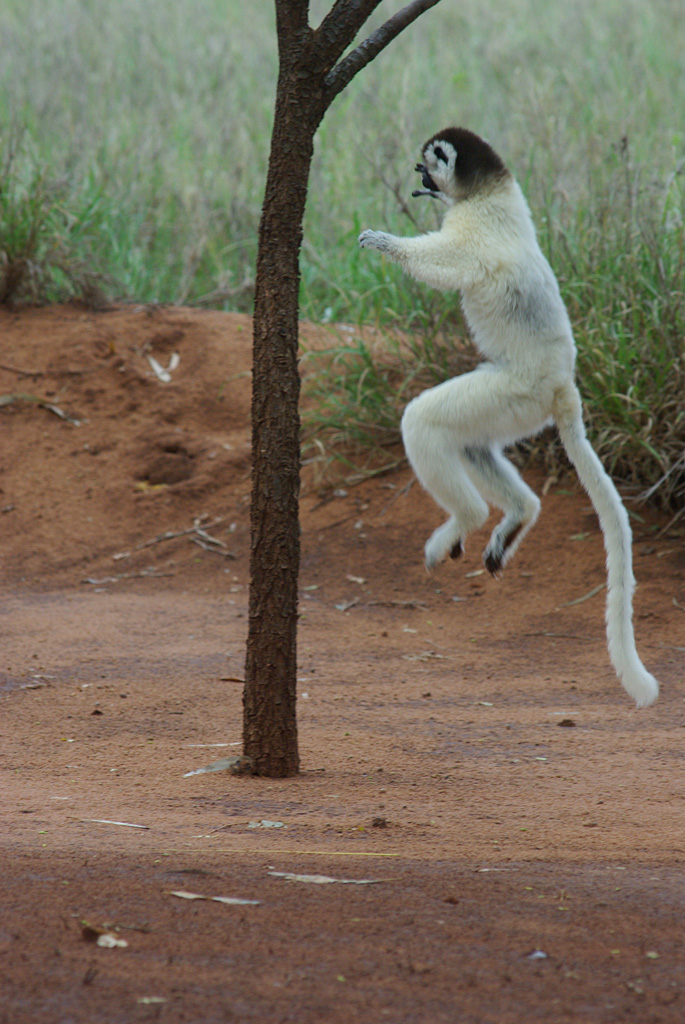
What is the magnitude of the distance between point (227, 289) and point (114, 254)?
1.19 meters

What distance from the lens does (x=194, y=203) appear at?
10.7 metres

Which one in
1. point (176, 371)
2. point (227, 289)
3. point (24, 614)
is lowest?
point (24, 614)

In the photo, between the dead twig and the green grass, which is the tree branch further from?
the dead twig

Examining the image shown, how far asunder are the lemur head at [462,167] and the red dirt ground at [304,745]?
224cm

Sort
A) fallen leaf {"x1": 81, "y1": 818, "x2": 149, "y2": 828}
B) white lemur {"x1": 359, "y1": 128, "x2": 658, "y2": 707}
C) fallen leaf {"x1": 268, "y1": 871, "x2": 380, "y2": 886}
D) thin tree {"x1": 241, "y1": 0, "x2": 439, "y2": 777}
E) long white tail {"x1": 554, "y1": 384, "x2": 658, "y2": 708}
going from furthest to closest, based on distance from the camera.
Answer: white lemur {"x1": 359, "y1": 128, "x2": 658, "y2": 707}
long white tail {"x1": 554, "y1": 384, "x2": 658, "y2": 708}
thin tree {"x1": 241, "y1": 0, "x2": 439, "y2": 777}
fallen leaf {"x1": 81, "y1": 818, "x2": 149, "y2": 828}
fallen leaf {"x1": 268, "y1": 871, "x2": 380, "y2": 886}

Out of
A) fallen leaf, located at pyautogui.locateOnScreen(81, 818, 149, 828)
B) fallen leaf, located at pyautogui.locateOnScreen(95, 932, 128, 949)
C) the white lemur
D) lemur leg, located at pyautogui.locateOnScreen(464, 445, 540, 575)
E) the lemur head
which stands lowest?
fallen leaf, located at pyautogui.locateOnScreen(81, 818, 149, 828)

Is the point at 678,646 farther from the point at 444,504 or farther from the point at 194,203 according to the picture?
the point at 194,203

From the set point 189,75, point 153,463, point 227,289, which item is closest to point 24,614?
point 153,463

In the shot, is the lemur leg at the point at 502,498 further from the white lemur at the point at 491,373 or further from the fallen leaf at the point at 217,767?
the fallen leaf at the point at 217,767

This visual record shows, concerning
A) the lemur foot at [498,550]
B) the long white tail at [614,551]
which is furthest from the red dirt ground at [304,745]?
the lemur foot at [498,550]

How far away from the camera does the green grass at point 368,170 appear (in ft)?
21.0

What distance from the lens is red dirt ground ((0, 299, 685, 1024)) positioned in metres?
1.73

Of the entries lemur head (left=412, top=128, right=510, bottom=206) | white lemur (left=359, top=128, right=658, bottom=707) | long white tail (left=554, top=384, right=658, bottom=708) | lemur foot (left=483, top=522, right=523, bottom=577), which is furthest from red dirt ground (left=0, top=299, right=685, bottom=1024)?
lemur head (left=412, top=128, right=510, bottom=206)

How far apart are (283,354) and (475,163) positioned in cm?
141
